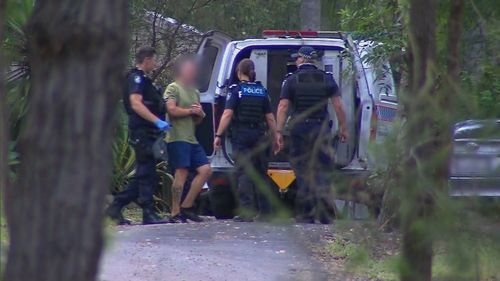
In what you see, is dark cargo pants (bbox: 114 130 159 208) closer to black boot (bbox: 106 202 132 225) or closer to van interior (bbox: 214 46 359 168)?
black boot (bbox: 106 202 132 225)

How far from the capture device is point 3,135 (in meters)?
4.12

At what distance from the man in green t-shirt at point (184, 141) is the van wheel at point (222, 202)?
1060 mm

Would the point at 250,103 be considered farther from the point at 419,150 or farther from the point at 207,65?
the point at 419,150

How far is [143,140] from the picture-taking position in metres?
9.98

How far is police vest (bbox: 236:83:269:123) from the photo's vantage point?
10500 millimetres

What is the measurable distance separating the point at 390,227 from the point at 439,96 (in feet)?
1.86

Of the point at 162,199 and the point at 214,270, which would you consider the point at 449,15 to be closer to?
the point at 214,270

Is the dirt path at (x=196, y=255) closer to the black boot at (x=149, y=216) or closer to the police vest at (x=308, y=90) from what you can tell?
the black boot at (x=149, y=216)

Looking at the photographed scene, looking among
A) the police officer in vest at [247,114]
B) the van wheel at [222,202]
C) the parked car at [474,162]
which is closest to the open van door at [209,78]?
the van wheel at [222,202]

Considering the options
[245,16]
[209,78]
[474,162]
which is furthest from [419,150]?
[245,16]

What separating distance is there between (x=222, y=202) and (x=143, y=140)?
2108 millimetres

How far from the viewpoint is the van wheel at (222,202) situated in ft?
38.4

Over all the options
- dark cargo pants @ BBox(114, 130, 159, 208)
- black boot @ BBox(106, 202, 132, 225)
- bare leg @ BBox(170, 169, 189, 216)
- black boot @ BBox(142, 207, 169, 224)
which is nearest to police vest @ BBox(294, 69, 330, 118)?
bare leg @ BBox(170, 169, 189, 216)

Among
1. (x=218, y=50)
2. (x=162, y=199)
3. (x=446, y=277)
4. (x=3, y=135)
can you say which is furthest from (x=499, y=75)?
(x=162, y=199)
